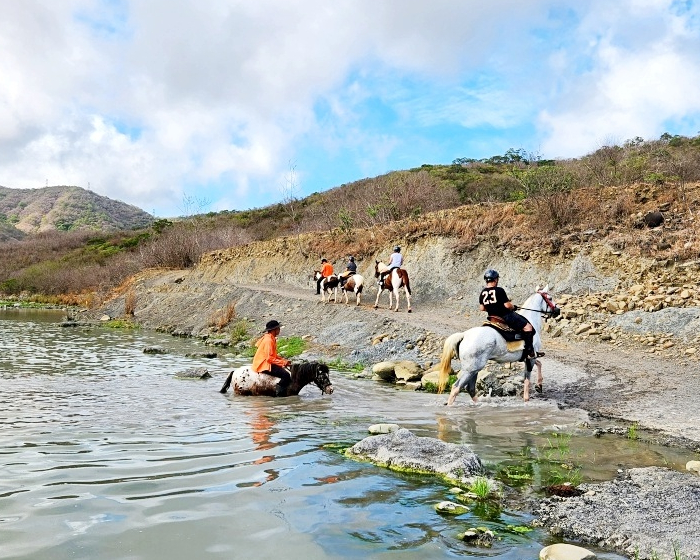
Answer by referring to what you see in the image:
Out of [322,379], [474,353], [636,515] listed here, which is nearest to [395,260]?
[322,379]

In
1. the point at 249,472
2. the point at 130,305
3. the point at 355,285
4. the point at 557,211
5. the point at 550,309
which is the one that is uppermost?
the point at 557,211

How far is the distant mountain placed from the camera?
160913 mm

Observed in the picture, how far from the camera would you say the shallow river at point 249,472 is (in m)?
4.08

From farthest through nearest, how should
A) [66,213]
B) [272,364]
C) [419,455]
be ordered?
[66,213]
[272,364]
[419,455]

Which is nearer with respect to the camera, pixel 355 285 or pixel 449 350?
pixel 449 350

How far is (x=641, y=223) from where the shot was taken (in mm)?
20250

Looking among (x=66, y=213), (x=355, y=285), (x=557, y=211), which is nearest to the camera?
(x=557, y=211)

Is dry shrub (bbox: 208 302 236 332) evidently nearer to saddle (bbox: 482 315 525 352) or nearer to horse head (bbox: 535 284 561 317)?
horse head (bbox: 535 284 561 317)

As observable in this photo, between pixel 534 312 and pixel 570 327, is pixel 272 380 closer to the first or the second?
pixel 534 312

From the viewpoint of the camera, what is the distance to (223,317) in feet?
88.1

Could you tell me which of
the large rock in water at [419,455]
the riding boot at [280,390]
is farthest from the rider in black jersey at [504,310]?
the large rock in water at [419,455]

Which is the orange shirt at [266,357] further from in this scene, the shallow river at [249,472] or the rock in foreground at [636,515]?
the rock in foreground at [636,515]

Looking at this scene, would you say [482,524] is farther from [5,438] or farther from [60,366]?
[60,366]

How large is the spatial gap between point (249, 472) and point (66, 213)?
7480 inches
